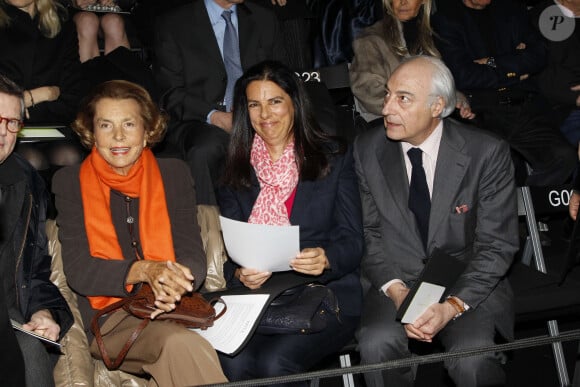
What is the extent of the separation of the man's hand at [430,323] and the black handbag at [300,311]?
0.37 metres

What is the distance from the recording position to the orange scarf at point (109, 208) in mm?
3639

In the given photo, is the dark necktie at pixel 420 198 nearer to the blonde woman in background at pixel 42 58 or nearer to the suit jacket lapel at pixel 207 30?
the suit jacket lapel at pixel 207 30

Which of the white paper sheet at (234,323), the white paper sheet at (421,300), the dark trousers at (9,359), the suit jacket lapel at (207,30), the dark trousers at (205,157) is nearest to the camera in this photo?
the dark trousers at (9,359)

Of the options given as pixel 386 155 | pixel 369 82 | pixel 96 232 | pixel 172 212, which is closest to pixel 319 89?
pixel 369 82

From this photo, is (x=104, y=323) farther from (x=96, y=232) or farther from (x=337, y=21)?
(x=337, y=21)

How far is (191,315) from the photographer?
135 inches

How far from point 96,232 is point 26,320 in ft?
1.58

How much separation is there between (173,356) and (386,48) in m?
2.88

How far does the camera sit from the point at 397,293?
3.79 meters

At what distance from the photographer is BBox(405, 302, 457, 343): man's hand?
3.59 metres

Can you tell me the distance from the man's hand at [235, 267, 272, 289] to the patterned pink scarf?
1.13 ft

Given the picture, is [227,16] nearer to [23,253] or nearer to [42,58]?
[42,58]

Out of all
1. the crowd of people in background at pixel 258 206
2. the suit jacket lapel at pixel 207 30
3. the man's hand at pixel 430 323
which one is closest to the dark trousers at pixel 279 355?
the crowd of people in background at pixel 258 206

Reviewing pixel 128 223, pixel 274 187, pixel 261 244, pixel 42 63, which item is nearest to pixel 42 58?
pixel 42 63
